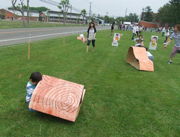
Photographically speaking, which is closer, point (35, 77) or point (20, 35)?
point (35, 77)

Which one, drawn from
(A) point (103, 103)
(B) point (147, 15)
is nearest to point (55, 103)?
(A) point (103, 103)

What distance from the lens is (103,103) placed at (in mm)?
4836

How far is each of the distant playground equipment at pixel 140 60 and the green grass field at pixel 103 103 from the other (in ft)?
1.06

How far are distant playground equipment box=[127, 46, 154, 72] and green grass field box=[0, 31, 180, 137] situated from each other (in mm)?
322

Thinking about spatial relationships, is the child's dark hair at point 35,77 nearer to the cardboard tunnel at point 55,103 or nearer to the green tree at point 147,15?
the cardboard tunnel at point 55,103

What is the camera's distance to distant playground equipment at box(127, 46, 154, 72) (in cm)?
834

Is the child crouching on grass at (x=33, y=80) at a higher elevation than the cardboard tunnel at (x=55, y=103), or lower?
higher

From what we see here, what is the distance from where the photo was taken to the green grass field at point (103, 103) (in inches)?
146

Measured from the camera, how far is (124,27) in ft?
149

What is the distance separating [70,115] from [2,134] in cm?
116

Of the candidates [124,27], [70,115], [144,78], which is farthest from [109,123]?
[124,27]

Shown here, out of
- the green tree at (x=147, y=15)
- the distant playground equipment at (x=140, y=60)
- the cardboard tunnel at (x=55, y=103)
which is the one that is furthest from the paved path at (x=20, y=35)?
the green tree at (x=147, y=15)

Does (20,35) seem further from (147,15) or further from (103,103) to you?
(147,15)

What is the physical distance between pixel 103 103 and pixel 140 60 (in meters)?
4.18
